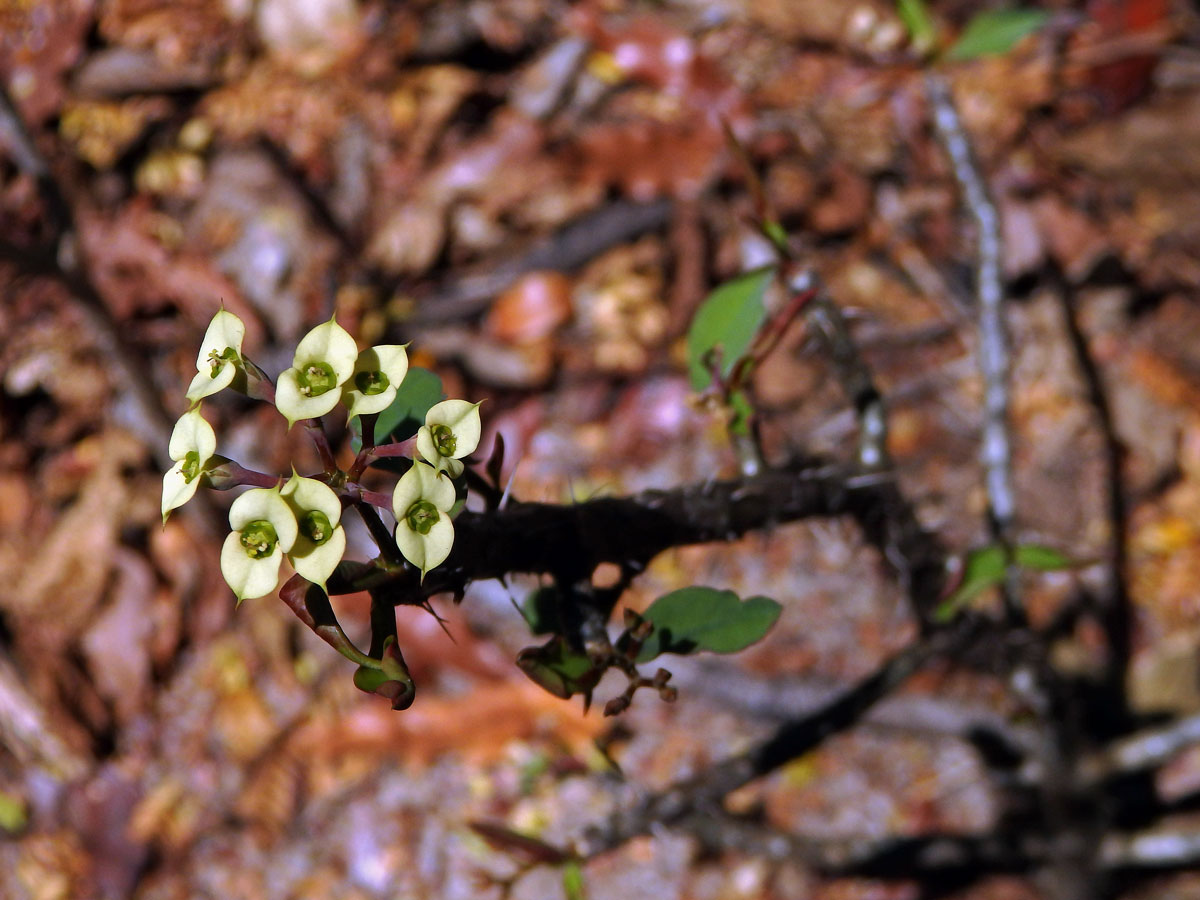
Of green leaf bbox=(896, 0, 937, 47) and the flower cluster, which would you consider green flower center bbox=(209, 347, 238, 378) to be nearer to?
the flower cluster

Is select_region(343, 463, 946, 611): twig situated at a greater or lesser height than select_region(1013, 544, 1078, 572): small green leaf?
greater

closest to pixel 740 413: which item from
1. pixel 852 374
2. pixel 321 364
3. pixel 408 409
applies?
pixel 852 374

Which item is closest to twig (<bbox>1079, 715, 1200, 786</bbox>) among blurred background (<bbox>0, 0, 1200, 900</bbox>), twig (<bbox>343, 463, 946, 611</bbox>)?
blurred background (<bbox>0, 0, 1200, 900</bbox>)

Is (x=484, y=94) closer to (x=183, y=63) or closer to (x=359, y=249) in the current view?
(x=359, y=249)

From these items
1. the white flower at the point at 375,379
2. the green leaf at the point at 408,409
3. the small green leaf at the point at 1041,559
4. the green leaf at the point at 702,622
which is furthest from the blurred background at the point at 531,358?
the white flower at the point at 375,379

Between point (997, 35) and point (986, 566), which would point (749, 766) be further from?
point (997, 35)

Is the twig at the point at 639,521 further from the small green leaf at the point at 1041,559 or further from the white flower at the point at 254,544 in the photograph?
the small green leaf at the point at 1041,559

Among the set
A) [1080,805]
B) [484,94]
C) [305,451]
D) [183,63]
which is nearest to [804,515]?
[1080,805]
